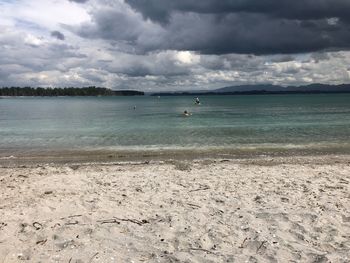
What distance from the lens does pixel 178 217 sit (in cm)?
881

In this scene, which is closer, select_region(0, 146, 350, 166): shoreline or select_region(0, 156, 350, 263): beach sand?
select_region(0, 156, 350, 263): beach sand

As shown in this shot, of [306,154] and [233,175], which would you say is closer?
[233,175]

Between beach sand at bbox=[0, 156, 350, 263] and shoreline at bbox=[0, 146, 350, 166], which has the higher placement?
beach sand at bbox=[0, 156, 350, 263]

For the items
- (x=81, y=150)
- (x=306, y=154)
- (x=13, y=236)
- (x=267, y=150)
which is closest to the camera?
(x=13, y=236)

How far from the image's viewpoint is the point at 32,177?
14039mm

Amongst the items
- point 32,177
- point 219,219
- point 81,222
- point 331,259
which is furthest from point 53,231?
point 32,177

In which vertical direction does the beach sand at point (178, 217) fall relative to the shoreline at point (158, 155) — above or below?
above

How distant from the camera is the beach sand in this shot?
7102 millimetres

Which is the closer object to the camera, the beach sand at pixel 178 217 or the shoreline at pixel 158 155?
the beach sand at pixel 178 217

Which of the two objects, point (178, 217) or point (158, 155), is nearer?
point (178, 217)

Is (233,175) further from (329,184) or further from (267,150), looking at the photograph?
(267,150)

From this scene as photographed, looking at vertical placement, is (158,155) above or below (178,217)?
below

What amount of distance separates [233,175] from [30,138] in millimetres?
20769

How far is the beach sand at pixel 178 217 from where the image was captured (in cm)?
710
